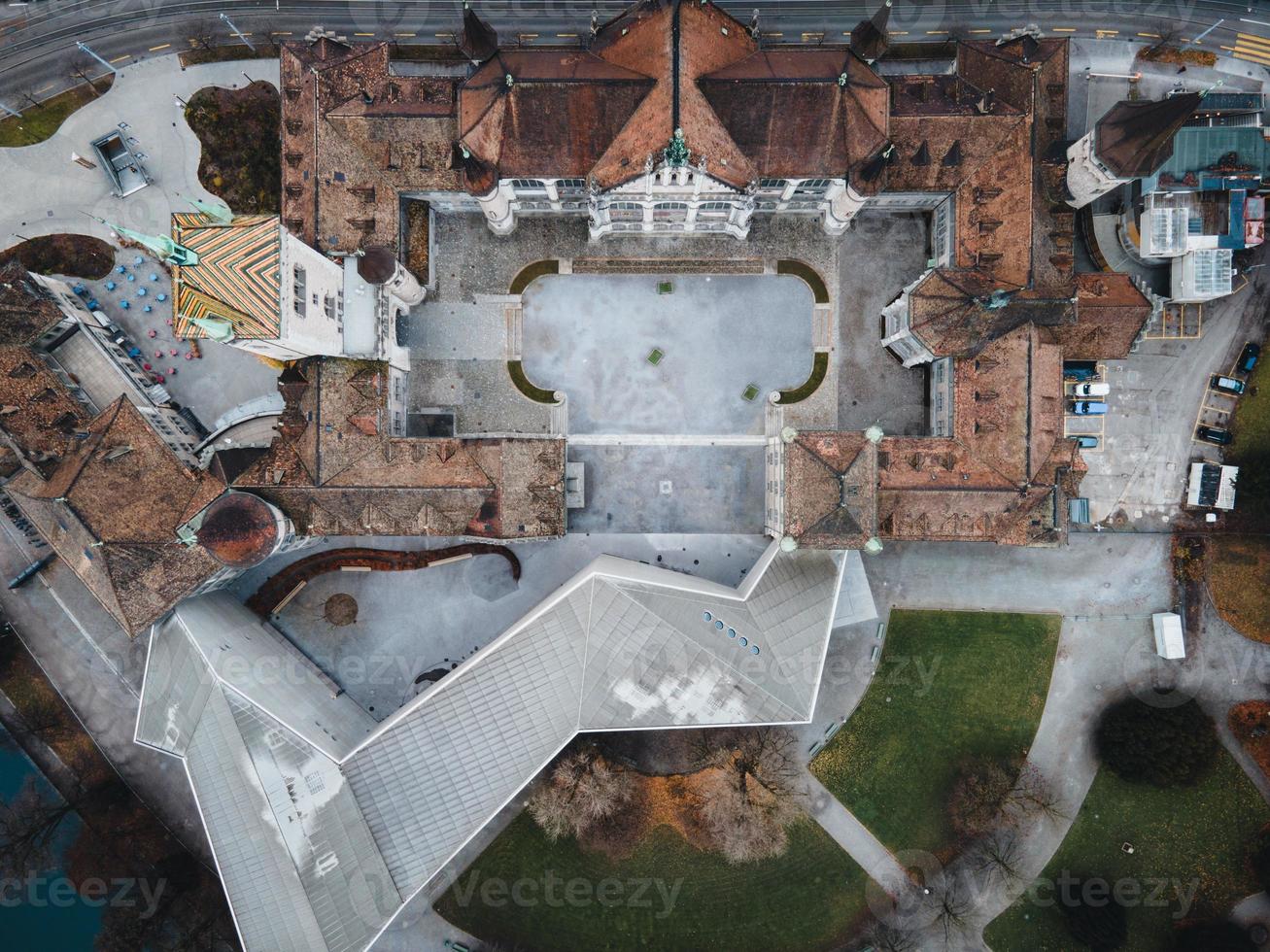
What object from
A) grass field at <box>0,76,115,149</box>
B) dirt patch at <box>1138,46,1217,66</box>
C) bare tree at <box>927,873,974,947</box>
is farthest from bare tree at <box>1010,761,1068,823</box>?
grass field at <box>0,76,115,149</box>

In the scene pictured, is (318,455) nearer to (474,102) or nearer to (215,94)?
(474,102)

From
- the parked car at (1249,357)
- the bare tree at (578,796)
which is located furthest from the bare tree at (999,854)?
the parked car at (1249,357)

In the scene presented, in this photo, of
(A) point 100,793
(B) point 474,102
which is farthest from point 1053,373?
(A) point 100,793

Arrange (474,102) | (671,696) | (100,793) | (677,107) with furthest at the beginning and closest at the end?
(100,793) → (671,696) → (474,102) → (677,107)

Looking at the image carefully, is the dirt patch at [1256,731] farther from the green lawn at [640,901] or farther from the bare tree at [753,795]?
the bare tree at [753,795]

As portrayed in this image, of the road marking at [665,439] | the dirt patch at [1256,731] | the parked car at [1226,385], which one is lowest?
the dirt patch at [1256,731]

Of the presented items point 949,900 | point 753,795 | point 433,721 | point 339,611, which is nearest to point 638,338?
point 339,611

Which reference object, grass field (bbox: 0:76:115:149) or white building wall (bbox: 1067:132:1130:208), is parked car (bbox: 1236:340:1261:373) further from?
grass field (bbox: 0:76:115:149)
